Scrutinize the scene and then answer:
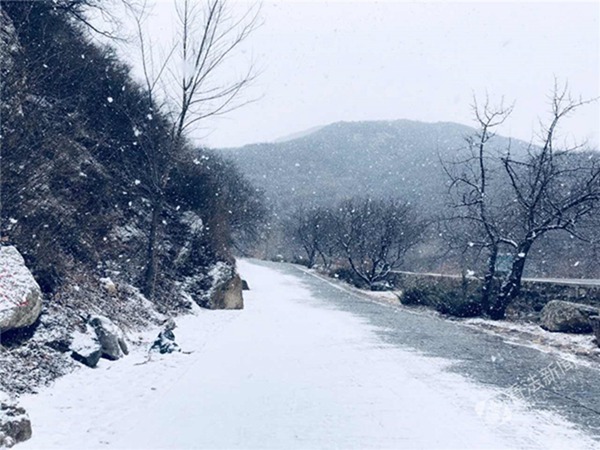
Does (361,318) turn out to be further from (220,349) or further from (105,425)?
(105,425)

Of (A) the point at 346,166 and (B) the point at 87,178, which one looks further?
(A) the point at 346,166

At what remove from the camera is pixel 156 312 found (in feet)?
37.3

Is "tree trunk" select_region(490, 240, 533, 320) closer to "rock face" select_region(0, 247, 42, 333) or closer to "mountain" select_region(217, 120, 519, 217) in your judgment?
"rock face" select_region(0, 247, 42, 333)

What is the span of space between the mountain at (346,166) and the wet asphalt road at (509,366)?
263 ft

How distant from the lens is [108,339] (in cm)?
749

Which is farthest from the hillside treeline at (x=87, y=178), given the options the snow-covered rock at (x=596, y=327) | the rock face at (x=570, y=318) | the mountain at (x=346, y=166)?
the mountain at (x=346, y=166)

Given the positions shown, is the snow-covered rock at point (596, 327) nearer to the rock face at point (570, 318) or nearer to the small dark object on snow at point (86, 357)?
the rock face at point (570, 318)

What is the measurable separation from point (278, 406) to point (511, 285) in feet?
36.8

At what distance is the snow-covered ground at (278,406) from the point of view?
4.89 meters

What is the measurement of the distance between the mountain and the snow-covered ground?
85.6 m

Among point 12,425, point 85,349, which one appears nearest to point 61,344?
point 85,349

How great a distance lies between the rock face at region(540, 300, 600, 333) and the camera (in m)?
12.3

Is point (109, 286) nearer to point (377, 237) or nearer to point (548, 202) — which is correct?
point (548, 202)

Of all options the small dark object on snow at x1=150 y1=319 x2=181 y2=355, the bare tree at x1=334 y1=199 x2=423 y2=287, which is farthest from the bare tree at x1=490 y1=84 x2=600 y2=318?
the bare tree at x1=334 y1=199 x2=423 y2=287
